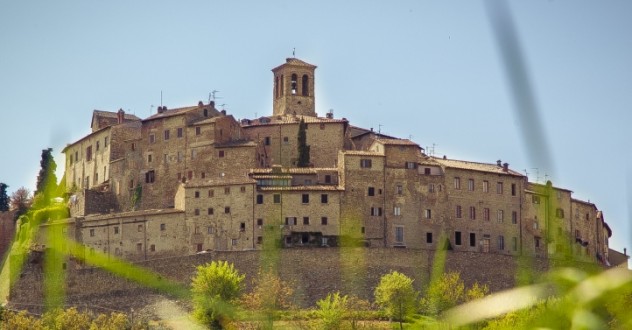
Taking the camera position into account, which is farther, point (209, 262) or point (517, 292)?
point (209, 262)

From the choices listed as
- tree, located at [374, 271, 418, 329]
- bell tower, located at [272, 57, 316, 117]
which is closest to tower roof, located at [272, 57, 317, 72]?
bell tower, located at [272, 57, 316, 117]

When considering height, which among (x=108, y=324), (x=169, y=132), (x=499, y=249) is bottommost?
(x=108, y=324)

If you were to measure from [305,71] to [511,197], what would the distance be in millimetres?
18523

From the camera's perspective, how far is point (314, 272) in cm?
5569

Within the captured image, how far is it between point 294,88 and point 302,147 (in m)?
10.1

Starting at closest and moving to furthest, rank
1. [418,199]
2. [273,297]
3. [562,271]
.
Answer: [562,271] → [273,297] → [418,199]

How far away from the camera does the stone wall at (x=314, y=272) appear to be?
55625mm

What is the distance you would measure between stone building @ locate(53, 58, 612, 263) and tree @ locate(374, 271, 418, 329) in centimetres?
295

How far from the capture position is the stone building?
193 ft

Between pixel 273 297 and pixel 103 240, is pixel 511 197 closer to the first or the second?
pixel 273 297

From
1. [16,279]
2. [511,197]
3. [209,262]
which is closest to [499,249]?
[511,197]

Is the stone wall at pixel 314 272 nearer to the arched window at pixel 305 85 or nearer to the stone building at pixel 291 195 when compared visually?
the stone building at pixel 291 195

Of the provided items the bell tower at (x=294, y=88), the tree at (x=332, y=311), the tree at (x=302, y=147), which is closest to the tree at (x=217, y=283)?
the tree at (x=332, y=311)

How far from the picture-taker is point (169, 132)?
65.5m
